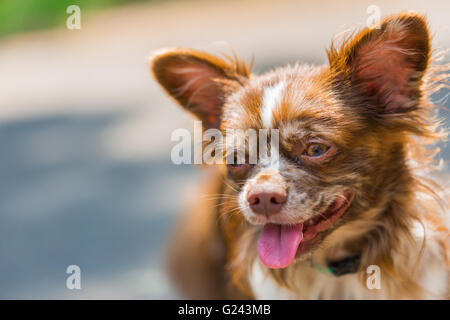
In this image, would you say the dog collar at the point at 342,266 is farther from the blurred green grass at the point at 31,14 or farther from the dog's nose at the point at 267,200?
the blurred green grass at the point at 31,14

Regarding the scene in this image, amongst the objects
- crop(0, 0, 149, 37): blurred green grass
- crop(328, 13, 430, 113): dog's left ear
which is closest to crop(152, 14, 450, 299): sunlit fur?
crop(328, 13, 430, 113): dog's left ear

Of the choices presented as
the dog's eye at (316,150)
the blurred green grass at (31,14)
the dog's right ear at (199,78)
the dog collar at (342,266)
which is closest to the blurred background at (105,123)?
the blurred green grass at (31,14)

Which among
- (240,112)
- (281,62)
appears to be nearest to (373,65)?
(240,112)

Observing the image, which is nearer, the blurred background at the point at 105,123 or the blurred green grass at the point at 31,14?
the blurred background at the point at 105,123

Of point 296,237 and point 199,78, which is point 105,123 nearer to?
point 199,78

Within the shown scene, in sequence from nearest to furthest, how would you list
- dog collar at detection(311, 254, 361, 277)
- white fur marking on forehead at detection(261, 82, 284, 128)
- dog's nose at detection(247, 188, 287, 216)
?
dog's nose at detection(247, 188, 287, 216) → white fur marking on forehead at detection(261, 82, 284, 128) → dog collar at detection(311, 254, 361, 277)

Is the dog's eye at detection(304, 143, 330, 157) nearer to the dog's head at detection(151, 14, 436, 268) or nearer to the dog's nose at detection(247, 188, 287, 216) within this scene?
the dog's head at detection(151, 14, 436, 268)

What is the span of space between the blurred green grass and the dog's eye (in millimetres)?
10627

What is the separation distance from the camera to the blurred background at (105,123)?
576cm

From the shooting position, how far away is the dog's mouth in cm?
331

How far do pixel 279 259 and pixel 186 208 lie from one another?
171 cm

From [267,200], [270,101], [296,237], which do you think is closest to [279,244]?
[296,237]

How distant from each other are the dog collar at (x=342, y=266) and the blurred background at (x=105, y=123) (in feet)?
4.04
